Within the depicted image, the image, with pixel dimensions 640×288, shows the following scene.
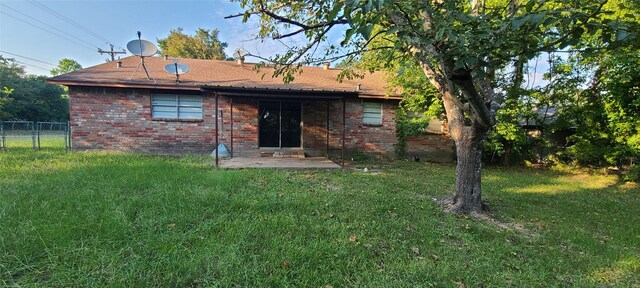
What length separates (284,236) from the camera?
10.2 ft

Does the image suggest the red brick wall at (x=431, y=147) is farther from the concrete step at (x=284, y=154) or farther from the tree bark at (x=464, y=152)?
the tree bark at (x=464, y=152)

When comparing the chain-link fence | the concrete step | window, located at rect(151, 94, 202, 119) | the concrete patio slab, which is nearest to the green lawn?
the concrete patio slab

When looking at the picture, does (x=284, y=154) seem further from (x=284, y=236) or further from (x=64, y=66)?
(x=64, y=66)

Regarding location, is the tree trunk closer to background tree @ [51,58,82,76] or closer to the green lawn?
the green lawn

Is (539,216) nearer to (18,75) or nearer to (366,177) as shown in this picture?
(366,177)

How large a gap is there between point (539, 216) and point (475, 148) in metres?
1.47

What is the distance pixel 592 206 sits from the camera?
5496mm

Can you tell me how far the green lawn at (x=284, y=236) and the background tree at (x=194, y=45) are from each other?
22.8m

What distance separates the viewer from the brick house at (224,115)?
30.8 feet

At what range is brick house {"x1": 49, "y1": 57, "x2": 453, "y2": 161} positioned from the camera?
9375mm

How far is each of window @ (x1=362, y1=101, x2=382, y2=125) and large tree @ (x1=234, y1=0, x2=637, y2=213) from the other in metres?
5.51

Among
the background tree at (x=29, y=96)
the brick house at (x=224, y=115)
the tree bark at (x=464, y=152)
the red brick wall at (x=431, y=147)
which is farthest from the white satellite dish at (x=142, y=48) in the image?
the background tree at (x=29, y=96)

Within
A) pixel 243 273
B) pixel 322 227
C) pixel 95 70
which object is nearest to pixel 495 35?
pixel 322 227

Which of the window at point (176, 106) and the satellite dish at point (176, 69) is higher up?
the satellite dish at point (176, 69)
